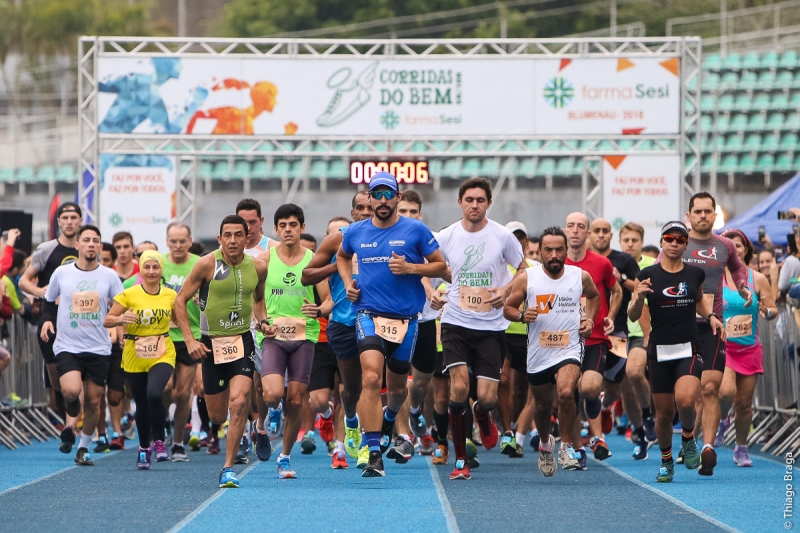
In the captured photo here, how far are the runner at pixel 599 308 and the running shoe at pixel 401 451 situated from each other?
1527 mm

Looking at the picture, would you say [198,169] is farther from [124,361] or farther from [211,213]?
[124,361]

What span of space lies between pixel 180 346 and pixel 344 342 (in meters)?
3.13

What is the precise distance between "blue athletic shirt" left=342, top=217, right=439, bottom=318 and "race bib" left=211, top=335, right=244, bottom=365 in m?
0.95

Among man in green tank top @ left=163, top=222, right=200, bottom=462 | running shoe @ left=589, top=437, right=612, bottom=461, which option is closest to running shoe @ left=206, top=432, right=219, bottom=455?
man in green tank top @ left=163, top=222, right=200, bottom=462

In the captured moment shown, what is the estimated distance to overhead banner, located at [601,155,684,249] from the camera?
26.2 m

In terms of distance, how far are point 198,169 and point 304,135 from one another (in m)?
16.1

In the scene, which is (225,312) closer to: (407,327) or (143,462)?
(407,327)

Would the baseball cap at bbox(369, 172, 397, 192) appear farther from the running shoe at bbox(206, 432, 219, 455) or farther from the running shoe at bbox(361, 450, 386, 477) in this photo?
the running shoe at bbox(206, 432, 219, 455)

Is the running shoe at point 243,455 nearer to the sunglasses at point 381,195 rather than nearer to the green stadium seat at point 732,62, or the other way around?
the sunglasses at point 381,195

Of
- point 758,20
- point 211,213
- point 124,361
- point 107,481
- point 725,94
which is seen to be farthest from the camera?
point 758,20

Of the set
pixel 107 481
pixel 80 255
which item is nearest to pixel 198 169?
pixel 80 255

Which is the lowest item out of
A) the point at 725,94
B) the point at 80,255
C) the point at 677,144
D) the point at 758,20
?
Answer: the point at 80,255

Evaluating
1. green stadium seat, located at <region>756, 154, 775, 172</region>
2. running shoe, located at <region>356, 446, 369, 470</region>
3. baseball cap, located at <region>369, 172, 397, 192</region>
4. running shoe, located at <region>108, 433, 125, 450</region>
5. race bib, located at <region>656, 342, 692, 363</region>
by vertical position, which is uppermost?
green stadium seat, located at <region>756, 154, 775, 172</region>

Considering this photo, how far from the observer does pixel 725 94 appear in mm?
43062
